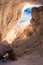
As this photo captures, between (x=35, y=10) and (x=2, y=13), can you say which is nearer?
(x=35, y=10)

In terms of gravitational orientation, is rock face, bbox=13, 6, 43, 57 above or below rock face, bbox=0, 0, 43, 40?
below

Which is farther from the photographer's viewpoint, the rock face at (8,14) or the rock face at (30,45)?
Answer: the rock face at (8,14)

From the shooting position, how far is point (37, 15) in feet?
11.0

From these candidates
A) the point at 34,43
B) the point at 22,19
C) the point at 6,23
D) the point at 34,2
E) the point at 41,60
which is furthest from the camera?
the point at 22,19

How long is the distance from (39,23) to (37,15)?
24 cm

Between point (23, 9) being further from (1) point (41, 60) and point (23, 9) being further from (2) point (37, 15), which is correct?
(1) point (41, 60)

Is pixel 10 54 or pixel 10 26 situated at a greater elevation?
pixel 10 26

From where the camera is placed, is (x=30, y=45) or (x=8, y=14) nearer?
(x=30, y=45)

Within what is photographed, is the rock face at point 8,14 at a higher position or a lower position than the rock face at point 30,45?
higher

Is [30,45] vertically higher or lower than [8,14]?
lower

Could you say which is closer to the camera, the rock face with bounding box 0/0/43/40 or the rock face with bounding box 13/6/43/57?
the rock face with bounding box 13/6/43/57

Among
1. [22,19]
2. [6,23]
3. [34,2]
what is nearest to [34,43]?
[34,2]

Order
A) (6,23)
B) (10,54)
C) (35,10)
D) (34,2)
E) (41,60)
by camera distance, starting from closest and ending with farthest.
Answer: (41,60) → (10,54) → (35,10) → (34,2) → (6,23)

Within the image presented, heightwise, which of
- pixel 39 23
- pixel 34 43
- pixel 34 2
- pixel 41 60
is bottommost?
pixel 41 60
